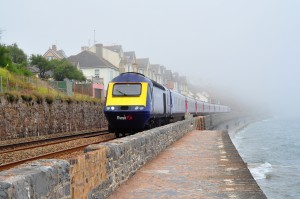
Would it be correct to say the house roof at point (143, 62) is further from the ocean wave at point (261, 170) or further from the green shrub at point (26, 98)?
the green shrub at point (26, 98)

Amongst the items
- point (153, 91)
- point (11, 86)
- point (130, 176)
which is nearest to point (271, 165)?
point (153, 91)

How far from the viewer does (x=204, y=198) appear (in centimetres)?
662

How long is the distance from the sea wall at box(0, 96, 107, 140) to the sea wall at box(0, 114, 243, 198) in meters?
11.3

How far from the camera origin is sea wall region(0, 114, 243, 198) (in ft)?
11.4

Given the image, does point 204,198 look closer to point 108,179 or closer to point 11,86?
point 108,179

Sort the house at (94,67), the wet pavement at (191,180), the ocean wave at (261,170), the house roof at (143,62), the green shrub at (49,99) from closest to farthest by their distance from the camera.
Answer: the wet pavement at (191,180), the green shrub at (49,99), the ocean wave at (261,170), the house at (94,67), the house roof at (143,62)

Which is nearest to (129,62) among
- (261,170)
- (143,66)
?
(143,66)

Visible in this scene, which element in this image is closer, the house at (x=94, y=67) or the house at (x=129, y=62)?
the house at (x=94, y=67)

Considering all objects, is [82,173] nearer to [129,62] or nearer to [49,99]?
[49,99]

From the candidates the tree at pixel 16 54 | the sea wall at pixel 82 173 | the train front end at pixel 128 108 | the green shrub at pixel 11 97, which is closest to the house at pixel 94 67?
the tree at pixel 16 54

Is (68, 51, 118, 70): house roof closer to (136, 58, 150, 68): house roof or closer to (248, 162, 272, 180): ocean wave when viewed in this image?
(136, 58, 150, 68): house roof

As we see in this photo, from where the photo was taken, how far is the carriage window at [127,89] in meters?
17.9

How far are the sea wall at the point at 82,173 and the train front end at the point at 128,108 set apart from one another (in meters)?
7.22

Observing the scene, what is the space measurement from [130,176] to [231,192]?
7.38 ft
